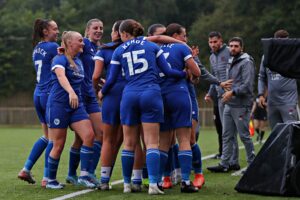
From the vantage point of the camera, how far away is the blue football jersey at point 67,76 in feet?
31.6

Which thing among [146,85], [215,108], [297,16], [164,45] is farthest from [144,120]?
[297,16]

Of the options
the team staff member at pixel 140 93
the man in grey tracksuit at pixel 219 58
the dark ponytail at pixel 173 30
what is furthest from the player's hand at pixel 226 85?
the man in grey tracksuit at pixel 219 58

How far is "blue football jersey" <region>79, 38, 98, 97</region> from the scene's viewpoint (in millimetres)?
10398

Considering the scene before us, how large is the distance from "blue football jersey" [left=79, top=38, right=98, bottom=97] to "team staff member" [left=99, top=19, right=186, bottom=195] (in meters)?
1.31

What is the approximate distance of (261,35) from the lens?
43375 millimetres

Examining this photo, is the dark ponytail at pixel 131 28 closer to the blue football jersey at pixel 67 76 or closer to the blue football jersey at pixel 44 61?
the blue football jersey at pixel 67 76

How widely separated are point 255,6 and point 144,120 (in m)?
36.7

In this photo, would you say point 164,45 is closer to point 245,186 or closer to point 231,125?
point 245,186

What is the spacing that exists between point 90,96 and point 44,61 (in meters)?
0.79

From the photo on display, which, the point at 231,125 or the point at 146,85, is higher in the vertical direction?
the point at 146,85

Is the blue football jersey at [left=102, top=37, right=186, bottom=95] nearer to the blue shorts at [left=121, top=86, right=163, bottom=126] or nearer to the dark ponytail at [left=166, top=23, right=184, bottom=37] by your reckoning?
the blue shorts at [left=121, top=86, right=163, bottom=126]

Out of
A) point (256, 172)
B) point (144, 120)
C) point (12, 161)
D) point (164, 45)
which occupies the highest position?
point (164, 45)

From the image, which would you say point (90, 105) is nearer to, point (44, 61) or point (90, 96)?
point (90, 96)

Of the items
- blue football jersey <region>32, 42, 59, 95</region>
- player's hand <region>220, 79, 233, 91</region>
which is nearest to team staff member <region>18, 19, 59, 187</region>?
blue football jersey <region>32, 42, 59, 95</region>
